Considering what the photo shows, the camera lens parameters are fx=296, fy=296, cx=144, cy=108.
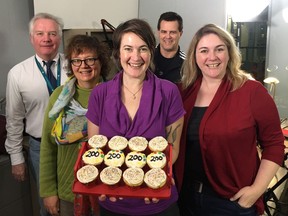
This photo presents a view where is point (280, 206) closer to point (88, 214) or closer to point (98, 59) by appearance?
point (88, 214)

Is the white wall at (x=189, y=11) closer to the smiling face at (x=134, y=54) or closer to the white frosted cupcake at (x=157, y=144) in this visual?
the smiling face at (x=134, y=54)

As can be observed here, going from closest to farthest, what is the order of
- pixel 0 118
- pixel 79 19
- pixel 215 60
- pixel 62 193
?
1. pixel 215 60
2. pixel 62 193
3. pixel 0 118
4. pixel 79 19

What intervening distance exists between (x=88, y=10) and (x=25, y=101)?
61.2 inches

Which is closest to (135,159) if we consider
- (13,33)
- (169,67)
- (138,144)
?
(138,144)

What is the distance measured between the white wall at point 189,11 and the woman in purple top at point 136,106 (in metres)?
2.08

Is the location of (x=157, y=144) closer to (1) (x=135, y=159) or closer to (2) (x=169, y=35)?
(1) (x=135, y=159)

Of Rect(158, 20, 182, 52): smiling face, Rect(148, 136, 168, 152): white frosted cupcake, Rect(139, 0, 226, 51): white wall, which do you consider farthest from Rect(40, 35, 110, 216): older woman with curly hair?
Rect(139, 0, 226, 51): white wall

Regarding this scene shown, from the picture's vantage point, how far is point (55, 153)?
1418 mm

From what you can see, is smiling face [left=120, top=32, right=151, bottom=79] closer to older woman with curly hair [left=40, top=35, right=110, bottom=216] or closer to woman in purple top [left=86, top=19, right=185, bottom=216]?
woman in purple top [left=86, top=19, right=185, bottom=216]

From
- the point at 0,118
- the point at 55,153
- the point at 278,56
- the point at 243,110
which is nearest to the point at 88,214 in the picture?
the point at 55,153

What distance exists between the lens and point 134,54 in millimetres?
1104

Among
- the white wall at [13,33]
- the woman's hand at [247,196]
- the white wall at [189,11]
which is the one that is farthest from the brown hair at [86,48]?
the white wall at [189,11]

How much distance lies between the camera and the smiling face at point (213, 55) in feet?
4.27

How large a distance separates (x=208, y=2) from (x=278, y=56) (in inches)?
35.9
